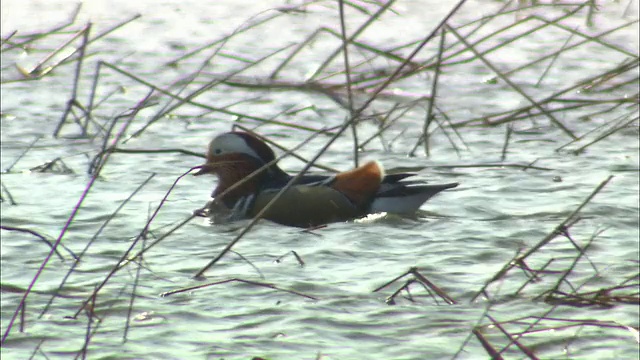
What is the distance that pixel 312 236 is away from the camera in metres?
8.13

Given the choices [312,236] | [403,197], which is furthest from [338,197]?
[312,236]

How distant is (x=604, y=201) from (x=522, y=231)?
37.0 inches

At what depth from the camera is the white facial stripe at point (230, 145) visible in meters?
9.27

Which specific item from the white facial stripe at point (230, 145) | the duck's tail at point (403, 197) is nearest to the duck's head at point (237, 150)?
the white facial stripe at point (230, 145)

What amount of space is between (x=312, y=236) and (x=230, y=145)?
1457 mm

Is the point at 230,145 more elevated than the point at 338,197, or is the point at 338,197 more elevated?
the point at 230,145

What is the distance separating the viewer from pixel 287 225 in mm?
8539

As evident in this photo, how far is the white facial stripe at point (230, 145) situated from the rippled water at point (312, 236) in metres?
0.34

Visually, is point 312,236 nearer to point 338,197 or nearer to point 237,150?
point 338,197

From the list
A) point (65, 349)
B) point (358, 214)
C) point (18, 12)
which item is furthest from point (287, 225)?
point (18, 12)

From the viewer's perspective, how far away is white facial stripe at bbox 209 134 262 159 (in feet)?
30.4

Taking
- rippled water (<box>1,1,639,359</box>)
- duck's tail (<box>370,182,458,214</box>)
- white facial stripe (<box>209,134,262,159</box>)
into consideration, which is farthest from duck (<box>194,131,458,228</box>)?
white facial stripe (<box>209,134,262,159</box>)

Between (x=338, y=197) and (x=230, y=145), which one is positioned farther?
(x=230, y=145)

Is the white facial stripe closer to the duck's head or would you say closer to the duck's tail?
the duck's head
